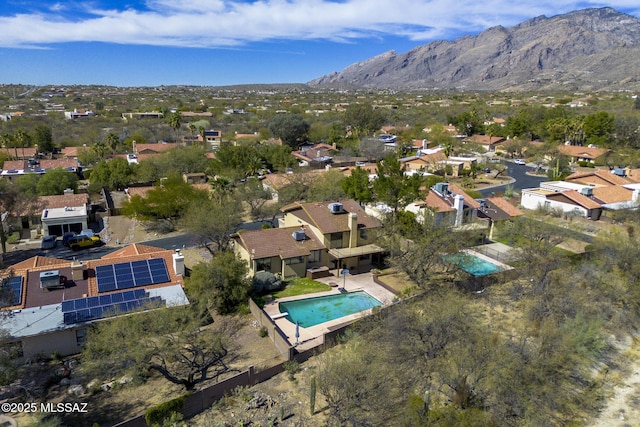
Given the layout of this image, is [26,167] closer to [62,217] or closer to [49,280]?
[62,217]

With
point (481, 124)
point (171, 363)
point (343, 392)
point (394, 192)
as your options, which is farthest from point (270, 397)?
point (481, 124)

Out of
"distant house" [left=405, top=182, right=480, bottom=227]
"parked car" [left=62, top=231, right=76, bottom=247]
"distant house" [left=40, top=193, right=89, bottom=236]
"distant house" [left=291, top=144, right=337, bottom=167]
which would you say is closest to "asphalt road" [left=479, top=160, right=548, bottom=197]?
"distant house" [left=405, top=182, right=480, bottom=227]

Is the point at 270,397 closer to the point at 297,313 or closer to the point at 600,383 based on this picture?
the point at 297,313

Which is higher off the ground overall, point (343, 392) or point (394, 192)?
point (394, 192)

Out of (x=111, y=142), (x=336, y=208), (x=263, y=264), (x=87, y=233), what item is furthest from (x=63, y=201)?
(x=336, y=208)

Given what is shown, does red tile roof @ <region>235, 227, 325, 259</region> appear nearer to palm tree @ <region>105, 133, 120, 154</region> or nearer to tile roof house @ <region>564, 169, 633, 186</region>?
tile roof house @ <region>564, 169, 633, 186</region>

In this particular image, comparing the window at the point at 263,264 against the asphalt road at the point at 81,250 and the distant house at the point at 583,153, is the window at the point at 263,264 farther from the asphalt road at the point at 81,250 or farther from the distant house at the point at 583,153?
the distant house at the point at 583,153
